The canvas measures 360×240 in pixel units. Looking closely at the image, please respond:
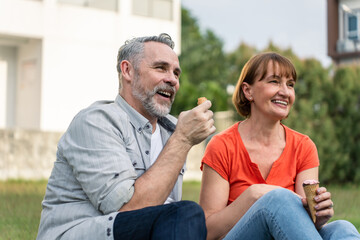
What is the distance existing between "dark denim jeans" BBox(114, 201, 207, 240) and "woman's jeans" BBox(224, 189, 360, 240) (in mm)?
461

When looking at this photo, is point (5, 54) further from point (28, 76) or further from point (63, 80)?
point (63, 80)

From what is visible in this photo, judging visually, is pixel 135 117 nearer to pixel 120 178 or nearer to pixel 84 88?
pixel 120 178

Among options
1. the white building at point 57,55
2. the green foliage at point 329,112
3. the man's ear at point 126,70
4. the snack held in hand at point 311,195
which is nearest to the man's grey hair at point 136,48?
the man's ear at point 126,70

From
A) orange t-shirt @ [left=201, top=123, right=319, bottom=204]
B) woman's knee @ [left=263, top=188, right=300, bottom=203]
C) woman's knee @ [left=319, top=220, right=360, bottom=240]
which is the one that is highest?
orange t-shirt @ [left=201, top=123, right=319, bottom=204]

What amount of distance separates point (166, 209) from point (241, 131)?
138 cm

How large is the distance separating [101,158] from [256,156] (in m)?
1.27

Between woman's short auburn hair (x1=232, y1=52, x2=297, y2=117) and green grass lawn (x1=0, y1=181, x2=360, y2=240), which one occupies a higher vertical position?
woman's short auburn hair (x1=232, y1=52, x2=297, y2=117)

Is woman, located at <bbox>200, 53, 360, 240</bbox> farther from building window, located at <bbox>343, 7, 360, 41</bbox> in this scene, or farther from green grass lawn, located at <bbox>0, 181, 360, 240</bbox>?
building window, located at <bbox>343, 7, 360, 41</bbox>

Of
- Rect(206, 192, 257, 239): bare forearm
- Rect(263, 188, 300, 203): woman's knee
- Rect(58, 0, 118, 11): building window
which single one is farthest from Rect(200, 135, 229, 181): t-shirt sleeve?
Rect(58, 0, 118, 11): building window

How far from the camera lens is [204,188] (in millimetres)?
3662

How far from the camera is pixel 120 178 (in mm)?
2840

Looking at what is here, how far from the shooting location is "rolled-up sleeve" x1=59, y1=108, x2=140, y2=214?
2.81m

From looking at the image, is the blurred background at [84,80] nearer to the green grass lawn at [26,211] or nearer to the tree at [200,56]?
the green grass lawn at [26,211]

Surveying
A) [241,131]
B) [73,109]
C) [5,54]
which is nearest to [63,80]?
[73,109]
